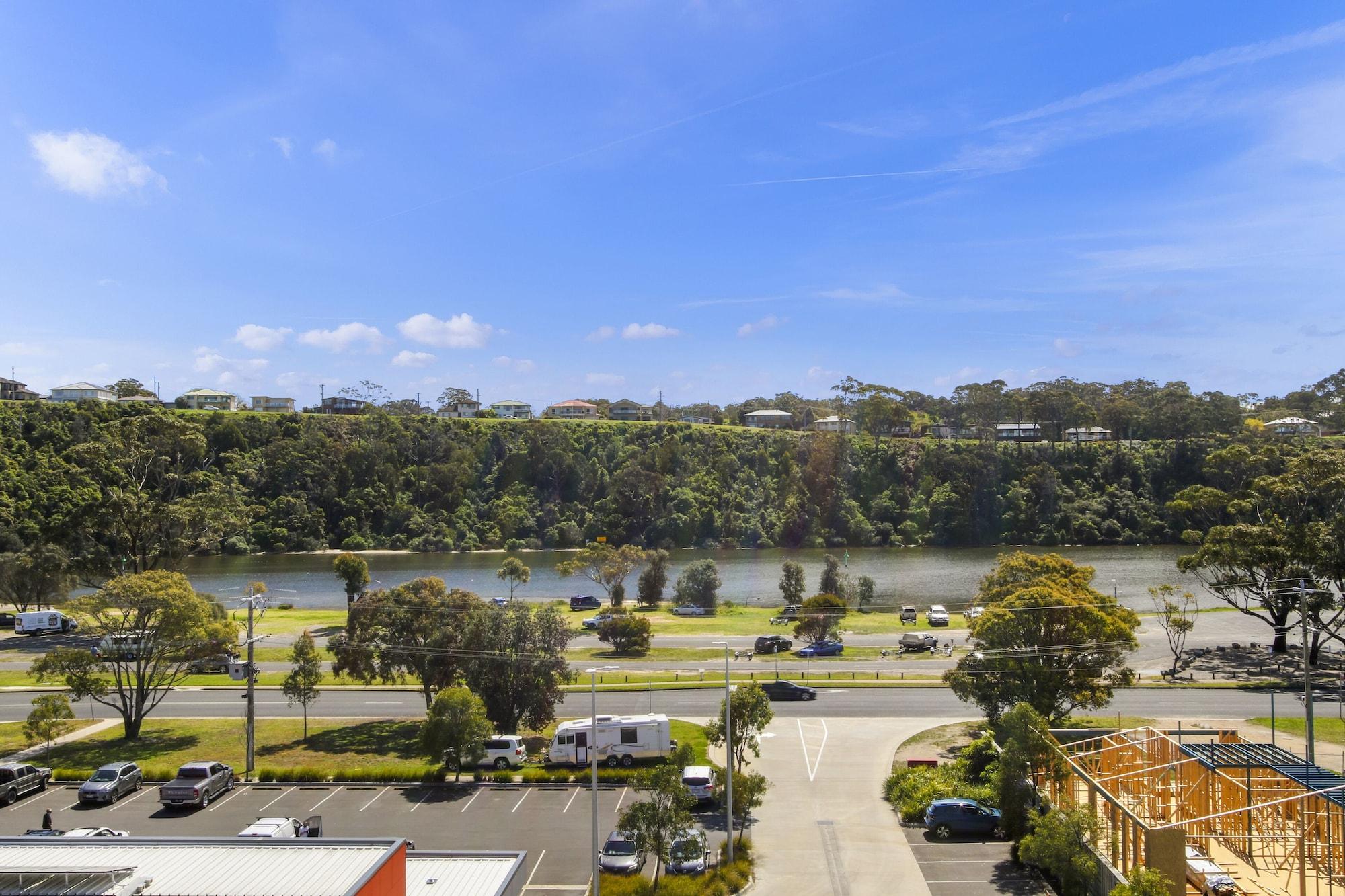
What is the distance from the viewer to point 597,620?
57.3 meters

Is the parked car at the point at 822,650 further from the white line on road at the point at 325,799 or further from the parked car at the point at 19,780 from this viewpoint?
the parked car at the point at 19,780

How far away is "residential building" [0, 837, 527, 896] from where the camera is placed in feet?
46.9

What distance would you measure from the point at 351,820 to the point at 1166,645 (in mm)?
44848

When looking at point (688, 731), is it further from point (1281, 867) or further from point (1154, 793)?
point (1281, 867)

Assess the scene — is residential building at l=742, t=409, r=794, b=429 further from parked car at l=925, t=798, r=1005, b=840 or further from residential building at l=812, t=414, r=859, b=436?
parked car at l=925, t=798, r=1005, b=840

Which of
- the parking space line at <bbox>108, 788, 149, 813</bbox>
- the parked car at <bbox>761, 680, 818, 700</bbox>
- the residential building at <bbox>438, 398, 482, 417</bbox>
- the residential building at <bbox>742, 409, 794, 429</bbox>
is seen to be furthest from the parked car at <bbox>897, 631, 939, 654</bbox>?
the residential building at <bbox>438, 398, 482, 417</bbox>

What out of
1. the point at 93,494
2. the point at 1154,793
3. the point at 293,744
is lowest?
the point at 293,744

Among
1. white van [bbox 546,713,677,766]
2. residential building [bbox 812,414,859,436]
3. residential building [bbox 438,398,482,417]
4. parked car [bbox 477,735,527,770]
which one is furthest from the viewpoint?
residential building [bbox 438,398,482,417]

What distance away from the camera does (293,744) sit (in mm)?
34250

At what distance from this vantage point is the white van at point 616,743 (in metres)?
31.0

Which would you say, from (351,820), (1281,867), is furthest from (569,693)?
(1281,867)

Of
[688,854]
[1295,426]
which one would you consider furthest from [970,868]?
[1295,426]

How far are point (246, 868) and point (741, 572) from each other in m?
80.9

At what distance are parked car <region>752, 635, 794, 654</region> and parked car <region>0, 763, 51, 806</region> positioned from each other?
32906mm
